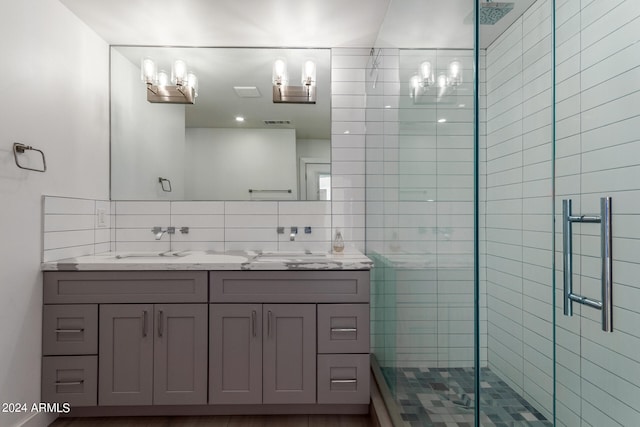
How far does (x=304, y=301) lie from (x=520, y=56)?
1438mm

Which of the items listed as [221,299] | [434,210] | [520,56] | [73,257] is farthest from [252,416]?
[520,56]

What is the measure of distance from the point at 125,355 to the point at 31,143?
3.76ft

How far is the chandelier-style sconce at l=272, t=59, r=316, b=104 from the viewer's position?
2480mm

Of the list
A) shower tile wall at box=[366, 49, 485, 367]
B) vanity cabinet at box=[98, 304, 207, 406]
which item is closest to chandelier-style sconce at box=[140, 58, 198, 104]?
shower tile wall at box=[366, 49, 485, 367]

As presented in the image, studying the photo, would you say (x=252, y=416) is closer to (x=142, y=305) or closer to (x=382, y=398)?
(x=382, y=398)

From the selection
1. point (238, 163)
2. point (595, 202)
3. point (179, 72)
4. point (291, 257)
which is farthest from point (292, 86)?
point (595, 202)

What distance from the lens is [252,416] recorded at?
6.42 ft

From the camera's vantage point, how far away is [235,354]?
1.91 m

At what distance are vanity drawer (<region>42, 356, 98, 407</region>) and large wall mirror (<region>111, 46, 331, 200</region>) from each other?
41.4 inches

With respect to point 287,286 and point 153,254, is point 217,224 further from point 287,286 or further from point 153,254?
point 287,286

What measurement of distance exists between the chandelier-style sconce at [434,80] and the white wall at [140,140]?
1.72m

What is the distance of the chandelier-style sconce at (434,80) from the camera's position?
3.38ft

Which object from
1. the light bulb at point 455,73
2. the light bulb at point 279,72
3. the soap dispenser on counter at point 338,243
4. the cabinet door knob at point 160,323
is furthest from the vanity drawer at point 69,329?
the light bulb at point 455,73

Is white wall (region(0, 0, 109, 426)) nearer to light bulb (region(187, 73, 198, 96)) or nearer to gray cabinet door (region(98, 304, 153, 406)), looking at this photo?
A: gray cabinet door (region(98, 304, 153, 406))
